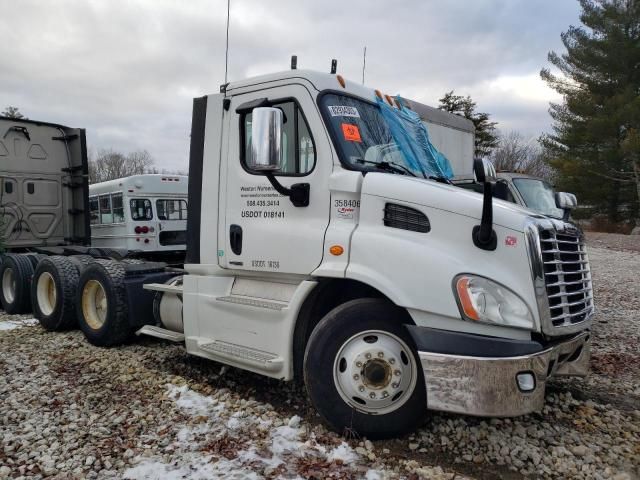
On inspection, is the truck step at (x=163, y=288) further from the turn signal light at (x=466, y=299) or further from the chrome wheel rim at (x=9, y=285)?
the chrome wheel rim at (x=9, y=285)

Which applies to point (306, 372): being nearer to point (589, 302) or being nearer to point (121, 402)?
point (121, 402)

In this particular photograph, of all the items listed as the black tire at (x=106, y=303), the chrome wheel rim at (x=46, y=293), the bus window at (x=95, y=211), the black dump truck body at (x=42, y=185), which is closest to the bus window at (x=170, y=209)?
the bus window at (x=95, y=211)

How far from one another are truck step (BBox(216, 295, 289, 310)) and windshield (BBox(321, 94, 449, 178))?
126 centimetres

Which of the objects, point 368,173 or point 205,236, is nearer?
point 368,173

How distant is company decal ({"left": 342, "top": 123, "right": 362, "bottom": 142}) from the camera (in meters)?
4.04

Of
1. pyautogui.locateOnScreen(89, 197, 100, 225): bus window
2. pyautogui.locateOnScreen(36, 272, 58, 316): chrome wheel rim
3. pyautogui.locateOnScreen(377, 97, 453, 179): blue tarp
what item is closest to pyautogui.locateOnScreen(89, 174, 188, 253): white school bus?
pyautogui.locateOnScreen(89, 197, 100, 225): bus window

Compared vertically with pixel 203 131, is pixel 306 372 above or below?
below

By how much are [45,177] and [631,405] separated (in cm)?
907

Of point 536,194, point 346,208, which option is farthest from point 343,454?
point 536,194

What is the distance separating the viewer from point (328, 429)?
390 cm

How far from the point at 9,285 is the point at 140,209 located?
5252 millimetres

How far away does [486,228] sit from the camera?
333cm

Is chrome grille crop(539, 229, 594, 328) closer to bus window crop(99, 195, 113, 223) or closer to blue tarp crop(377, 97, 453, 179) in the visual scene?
blue tarp crop(377, 97, 453, 179)

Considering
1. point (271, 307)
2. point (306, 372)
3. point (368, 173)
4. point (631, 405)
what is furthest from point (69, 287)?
point (631, 405)
